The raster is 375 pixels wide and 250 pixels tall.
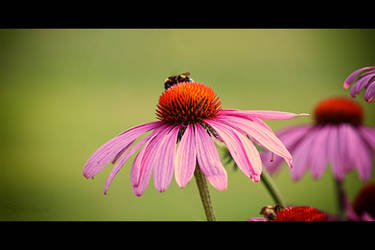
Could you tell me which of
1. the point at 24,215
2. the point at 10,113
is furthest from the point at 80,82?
the point at 24,215

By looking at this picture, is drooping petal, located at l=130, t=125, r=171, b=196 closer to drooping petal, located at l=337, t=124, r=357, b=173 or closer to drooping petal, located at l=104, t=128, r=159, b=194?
drooping petal, located at l=104, t=128, r=159, b=194

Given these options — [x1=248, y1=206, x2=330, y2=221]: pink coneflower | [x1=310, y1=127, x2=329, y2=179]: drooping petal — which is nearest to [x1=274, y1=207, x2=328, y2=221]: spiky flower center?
[x1=248, y1=206, x2=330, y2=221]: pink coneflower

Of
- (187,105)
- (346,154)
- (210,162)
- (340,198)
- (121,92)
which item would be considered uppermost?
(121,92)

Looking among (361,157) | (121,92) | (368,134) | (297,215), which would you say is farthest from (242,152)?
(121,92)

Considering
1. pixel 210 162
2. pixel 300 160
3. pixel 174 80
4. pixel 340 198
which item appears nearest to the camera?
pixel 210 162

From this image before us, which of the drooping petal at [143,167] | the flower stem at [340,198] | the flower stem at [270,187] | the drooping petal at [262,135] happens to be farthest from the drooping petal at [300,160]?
the drooping petal at [143,167]

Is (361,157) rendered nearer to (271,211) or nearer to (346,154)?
(346,154)
